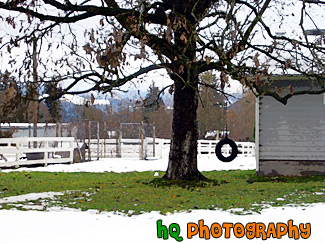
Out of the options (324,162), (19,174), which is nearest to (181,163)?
(324,162)

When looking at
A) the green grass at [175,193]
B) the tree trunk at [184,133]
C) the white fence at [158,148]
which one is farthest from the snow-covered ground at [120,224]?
the white fence at [158,148]

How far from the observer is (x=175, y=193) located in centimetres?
1347

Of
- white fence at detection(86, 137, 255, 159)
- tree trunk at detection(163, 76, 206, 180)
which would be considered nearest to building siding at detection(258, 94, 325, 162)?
tree trunk at detection(163, 76, 206, 180)

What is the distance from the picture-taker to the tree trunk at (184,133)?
1562 centimetres

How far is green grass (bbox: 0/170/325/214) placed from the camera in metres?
11.3

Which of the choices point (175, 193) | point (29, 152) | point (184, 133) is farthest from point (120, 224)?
point (29, 152)

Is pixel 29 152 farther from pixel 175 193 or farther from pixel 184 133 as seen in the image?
pixel 175 193

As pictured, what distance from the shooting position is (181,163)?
15.7 m

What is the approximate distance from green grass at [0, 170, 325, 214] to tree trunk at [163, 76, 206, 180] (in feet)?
1.75

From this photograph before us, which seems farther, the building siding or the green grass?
the building siding

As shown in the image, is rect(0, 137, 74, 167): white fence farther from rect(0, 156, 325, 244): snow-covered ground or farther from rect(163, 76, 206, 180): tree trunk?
rect(0, 156, 325, 244): snow-covered ground

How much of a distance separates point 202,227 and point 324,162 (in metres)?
11.3

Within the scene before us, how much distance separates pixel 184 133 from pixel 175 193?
2562 millimetres

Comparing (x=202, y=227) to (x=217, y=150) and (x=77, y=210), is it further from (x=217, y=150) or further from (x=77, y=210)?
(x=217, y=150)
